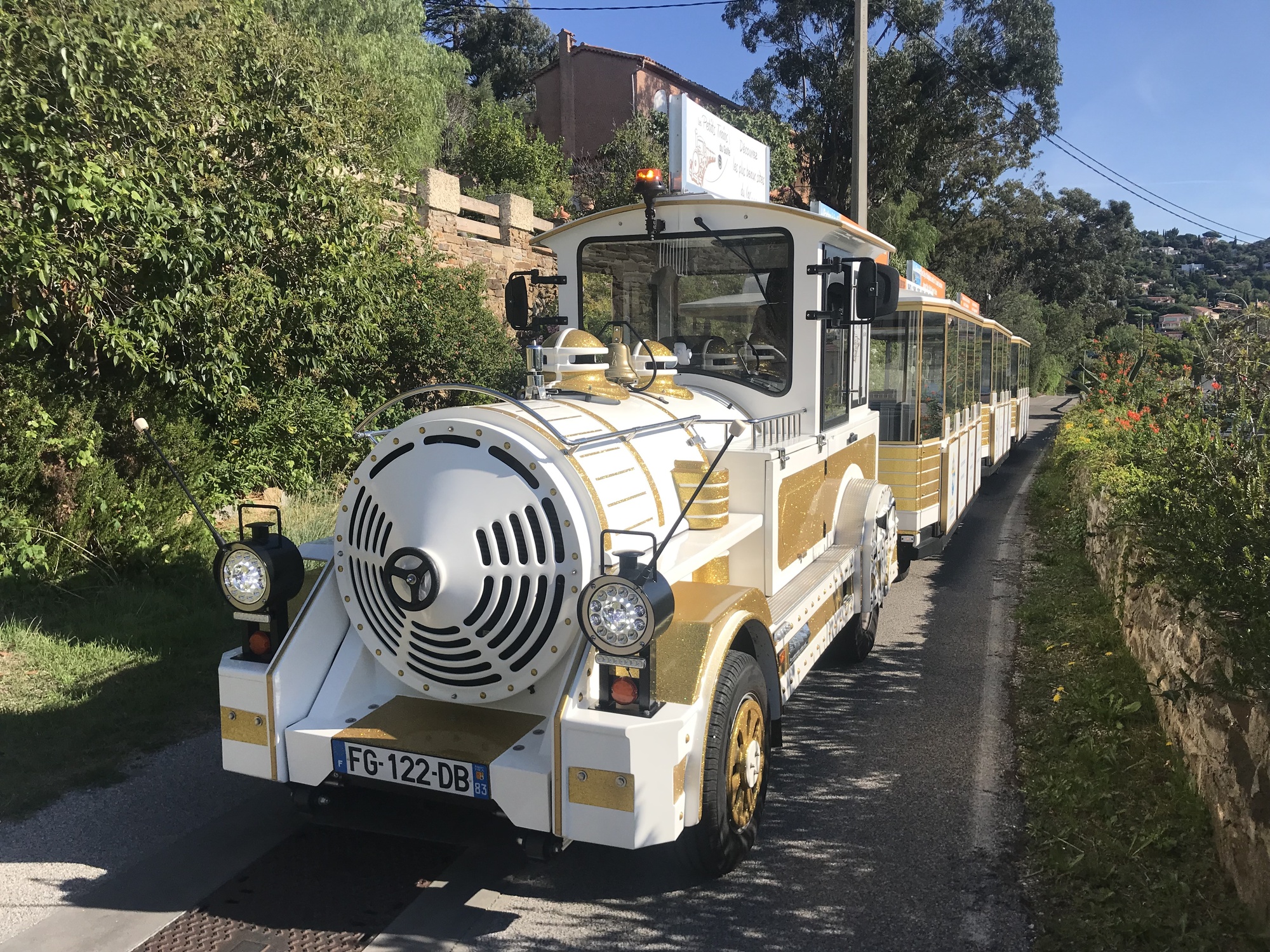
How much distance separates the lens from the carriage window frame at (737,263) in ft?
16.7

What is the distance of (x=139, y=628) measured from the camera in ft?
20.5

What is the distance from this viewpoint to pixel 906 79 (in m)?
29.2

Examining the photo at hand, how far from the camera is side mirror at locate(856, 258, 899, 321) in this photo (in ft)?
16.1

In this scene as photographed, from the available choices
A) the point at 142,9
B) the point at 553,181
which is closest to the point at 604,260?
the point at 142,9

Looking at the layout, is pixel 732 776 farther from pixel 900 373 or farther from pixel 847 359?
pixel 900 373

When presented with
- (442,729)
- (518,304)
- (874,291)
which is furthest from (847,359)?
(442,729)

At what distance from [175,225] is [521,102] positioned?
29896 mm

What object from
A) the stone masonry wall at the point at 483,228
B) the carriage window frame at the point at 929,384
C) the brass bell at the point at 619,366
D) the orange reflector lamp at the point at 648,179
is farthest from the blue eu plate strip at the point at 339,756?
the stone masonry wall at the point at 483,228

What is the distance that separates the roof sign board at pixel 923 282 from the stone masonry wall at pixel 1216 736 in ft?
15.9

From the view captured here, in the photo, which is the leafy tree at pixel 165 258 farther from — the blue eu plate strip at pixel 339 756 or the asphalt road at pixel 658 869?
the blue eu plate strip at pixel 339 756

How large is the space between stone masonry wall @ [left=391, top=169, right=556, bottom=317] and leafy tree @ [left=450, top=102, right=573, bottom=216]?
4.38m

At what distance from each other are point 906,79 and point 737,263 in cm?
2740

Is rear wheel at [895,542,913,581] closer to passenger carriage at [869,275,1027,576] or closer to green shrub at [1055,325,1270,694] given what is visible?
passenger carriage at [869,275,1027,576]

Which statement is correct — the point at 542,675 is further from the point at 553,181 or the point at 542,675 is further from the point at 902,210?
the point at 902,210
